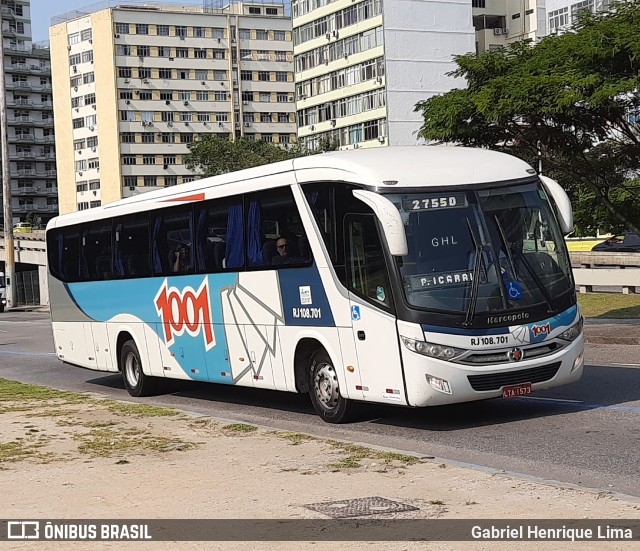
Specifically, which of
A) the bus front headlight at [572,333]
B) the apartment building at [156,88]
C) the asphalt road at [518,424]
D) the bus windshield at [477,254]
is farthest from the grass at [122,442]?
the apartment building at [156,88]

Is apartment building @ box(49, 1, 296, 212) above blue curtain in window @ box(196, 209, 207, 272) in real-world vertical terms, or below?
above

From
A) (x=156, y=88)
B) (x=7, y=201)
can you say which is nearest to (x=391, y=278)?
(x=7, y=201)

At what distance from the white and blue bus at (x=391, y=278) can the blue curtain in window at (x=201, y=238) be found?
26 millimetres

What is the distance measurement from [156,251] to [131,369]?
8.09ft

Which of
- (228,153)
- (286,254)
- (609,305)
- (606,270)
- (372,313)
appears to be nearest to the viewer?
(372,313)

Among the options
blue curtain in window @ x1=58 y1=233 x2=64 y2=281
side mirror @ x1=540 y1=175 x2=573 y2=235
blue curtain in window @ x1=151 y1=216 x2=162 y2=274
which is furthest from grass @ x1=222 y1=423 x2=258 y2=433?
blue curtain in window @ x1=58 y1=233 x2=64 y2=281

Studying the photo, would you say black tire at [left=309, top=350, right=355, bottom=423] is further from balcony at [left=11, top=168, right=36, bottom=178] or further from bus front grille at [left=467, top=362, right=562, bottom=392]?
balcony at [left=11, top=168, right=36, bottom=178]

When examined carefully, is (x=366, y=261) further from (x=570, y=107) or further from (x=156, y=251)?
(x=570, y=107)

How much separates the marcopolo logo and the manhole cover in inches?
318

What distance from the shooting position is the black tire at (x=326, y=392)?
13.7 m

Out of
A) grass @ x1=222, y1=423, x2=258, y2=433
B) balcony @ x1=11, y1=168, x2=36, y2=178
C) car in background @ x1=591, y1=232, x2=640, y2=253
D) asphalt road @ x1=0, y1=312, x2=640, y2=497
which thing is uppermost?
balcony @ x1=11, y1=168, x2=36, y2=178

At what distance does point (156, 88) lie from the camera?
131 meters

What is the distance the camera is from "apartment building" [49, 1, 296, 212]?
424 feet

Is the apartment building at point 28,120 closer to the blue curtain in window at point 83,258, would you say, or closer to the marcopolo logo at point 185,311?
the blue curtain in window at point 83,258
